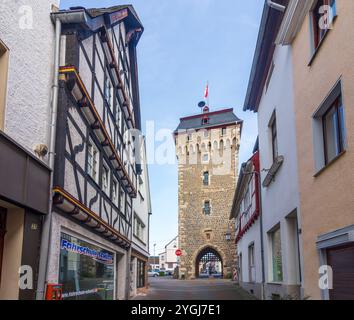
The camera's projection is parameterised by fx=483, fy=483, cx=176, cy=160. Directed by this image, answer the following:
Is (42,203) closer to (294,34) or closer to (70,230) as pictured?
(70,230)

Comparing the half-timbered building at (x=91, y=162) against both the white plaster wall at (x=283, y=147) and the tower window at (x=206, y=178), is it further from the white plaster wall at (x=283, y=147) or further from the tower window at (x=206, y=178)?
the tower window at (x=206, y=178)

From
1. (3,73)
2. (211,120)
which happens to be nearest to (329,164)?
(3,73)

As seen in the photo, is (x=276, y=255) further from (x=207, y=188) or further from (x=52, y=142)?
(x=207, y=188)

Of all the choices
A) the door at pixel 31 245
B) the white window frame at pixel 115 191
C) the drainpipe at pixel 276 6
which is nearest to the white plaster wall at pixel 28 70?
the door at pixel 31 245

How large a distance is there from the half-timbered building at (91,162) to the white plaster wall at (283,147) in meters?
4.13

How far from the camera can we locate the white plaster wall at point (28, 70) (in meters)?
6.84

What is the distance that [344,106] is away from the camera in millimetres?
6395

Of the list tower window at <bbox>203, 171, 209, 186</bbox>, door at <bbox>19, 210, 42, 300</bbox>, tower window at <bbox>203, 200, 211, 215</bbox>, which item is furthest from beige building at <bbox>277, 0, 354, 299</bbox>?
tower window at <bbox>203, 171, 209, 186</bbox>

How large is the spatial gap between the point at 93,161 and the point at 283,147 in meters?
4.46

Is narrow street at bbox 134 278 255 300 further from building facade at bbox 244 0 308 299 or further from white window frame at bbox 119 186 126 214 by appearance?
building facade at bbox 244 0 308 299

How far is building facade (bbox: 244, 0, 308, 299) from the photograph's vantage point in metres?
9.92

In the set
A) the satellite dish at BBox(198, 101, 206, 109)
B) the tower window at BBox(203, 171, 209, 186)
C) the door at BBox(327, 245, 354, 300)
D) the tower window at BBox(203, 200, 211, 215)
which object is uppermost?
the satellite dish at BBox(198, 101, 206, 109)

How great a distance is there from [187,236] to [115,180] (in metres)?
27.2
